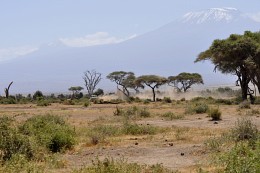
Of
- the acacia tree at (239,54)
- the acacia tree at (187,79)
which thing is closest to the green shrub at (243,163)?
the acacia tree at (239,54)

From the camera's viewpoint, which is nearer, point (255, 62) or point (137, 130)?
point (137, 130)

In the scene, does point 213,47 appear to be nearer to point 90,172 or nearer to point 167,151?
point 167,151

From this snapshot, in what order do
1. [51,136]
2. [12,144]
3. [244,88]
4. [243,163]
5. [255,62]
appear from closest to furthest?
[243,163]
[12,144]
[51,136]
[255,62]
[244,88]

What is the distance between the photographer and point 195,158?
41.7 ft

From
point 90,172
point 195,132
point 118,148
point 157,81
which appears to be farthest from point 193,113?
point 157,81

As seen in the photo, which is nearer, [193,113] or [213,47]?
[193,113]

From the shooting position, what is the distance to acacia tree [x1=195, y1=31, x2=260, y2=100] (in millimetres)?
45062

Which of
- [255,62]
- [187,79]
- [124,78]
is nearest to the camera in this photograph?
[255,62]

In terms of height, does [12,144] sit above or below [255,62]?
below

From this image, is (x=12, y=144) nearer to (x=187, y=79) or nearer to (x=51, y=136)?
(x=51, y=136)

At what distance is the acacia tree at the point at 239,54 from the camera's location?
4506cm

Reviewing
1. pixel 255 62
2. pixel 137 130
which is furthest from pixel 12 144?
pixel 255 62

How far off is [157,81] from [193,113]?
45335 mm

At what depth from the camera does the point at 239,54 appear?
1802 inches
